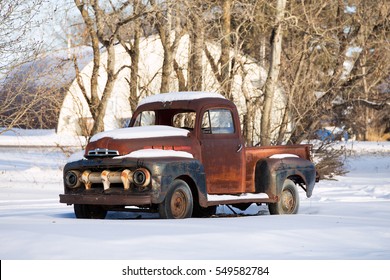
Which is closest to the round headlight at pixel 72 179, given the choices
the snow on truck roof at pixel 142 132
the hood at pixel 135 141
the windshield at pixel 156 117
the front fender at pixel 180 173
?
the hood at pixel 135 141

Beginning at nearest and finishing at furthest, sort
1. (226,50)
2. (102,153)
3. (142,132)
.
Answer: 1. (102,153)
2. (142,132)
3. (226,50)

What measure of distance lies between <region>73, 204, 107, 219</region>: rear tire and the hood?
0.85 m

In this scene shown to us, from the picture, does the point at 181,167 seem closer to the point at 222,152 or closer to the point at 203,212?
the point at 222,152

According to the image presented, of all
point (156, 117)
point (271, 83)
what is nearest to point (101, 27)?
point (271, 83)

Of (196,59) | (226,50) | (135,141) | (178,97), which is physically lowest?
(135,141)

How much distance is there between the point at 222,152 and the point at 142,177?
6.24 ft

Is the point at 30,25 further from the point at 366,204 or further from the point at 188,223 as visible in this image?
the point at 188,223

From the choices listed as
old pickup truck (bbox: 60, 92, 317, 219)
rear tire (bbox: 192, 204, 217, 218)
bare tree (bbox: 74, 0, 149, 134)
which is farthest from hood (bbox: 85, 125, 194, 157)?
bare tree (bbox: 74, 0, 149, 134)

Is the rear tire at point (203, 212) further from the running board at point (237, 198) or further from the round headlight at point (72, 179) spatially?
the round headlight at point (72, 179)

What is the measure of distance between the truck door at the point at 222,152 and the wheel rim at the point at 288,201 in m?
1.00

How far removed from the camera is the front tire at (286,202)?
14242 mm

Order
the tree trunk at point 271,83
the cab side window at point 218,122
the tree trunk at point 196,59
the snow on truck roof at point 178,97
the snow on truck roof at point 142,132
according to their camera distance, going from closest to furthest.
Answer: the snow on truck roof at point 142,132 < the cab side window at point 218,122 < the snow on truck roof at point 178,97 < the tree trunk at point 196,59 < the tree trunk at point 271,83

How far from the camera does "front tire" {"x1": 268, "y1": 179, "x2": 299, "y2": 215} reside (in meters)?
14.2

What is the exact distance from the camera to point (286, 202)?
47.2 ft
